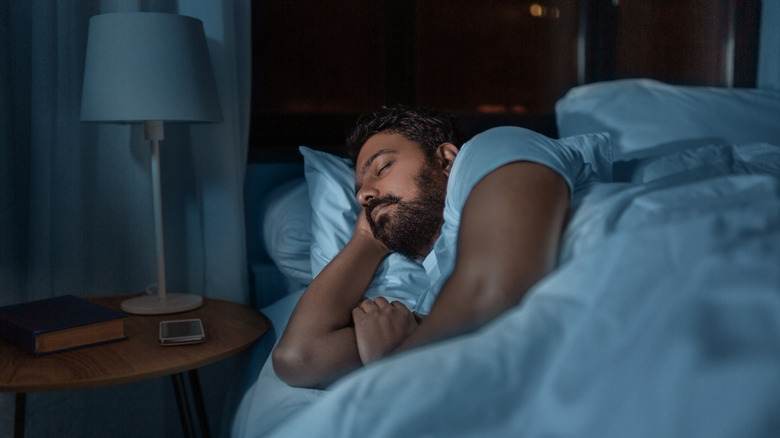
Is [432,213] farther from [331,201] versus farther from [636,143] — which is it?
[636,143]

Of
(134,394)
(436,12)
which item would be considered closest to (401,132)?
(436,12)

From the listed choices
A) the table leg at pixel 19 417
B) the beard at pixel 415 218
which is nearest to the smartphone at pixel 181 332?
the table leg at pixel 19 417

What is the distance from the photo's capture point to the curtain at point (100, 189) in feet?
4.28

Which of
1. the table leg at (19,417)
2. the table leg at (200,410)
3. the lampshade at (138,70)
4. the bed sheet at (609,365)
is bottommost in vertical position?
the table leg at (200,410)

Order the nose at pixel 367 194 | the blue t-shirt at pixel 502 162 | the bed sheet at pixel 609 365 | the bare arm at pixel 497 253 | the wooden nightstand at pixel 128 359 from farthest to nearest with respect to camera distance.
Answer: the nose at pixel 367 194 < the wooden nightstand at pixel 128 359 < the blue t-shirt at pixel 502 162 < the bare arm at pixel 497 253 < the bed sheet at pixel 609 365

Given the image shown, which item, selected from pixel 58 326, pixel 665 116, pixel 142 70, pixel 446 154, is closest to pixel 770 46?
pixel 665 116

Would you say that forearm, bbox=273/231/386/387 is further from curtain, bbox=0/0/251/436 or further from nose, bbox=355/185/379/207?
curtain, bbox=0/0/251/436

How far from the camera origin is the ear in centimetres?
118

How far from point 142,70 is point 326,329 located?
2.09ft

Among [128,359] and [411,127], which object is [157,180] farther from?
[411,127]

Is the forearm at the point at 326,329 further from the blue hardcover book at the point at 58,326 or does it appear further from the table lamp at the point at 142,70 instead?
the table lamp at the point at 142,70

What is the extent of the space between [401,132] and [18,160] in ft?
2.87

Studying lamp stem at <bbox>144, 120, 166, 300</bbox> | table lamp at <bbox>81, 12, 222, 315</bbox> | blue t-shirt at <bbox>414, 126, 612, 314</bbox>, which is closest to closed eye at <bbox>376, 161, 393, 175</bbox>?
blue t-shirt at <bbox>414, 126, 612, 314</bbox>

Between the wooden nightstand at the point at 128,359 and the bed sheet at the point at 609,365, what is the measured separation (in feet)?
1.65
